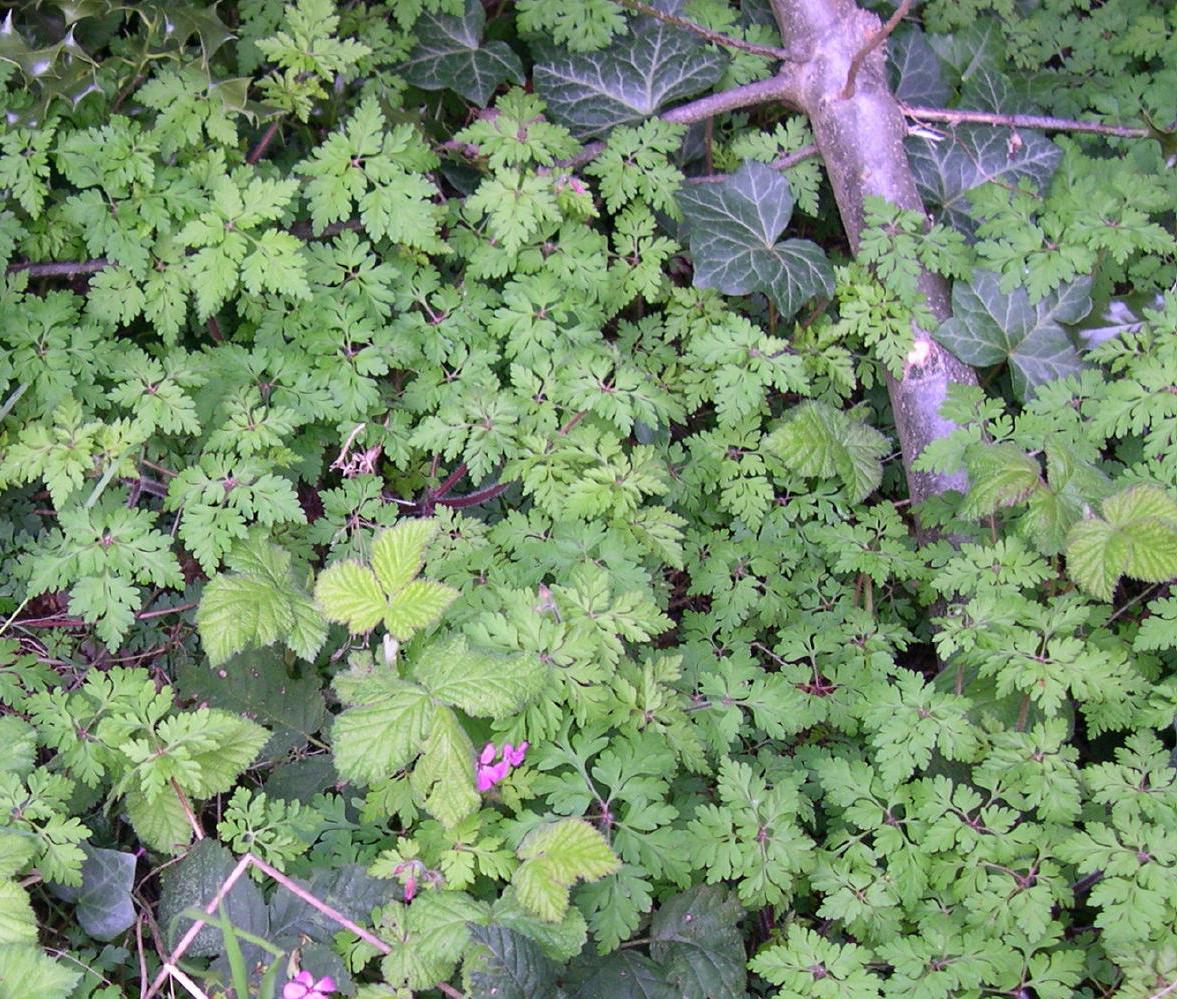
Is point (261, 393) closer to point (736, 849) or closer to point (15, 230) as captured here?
point (15, 230)

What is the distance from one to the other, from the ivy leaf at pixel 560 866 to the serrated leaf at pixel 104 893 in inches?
37.5

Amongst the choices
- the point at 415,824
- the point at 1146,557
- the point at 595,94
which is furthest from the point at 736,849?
the point at 595,94

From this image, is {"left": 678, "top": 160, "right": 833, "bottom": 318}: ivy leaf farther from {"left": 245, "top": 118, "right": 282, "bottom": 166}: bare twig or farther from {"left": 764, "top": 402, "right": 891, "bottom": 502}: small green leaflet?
{"left": 245, "top": 118, "right": 282, "bottom": 166}: bare twig

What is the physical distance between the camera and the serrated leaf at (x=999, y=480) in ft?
8.76

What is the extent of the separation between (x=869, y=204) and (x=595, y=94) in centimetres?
98

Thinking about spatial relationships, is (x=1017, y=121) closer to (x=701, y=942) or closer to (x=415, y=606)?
(x=415, y=606)

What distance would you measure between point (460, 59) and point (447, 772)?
96.5 inches

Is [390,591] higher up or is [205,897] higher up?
[390,591]

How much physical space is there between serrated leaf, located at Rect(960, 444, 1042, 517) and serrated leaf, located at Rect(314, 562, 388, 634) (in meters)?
1.52

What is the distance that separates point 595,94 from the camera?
3.48 meters

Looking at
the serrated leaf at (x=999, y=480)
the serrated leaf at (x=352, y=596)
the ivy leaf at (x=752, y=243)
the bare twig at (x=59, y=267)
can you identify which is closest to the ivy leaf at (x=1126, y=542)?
the serrated leaf at (x=999, y=480)

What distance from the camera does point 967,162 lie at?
357 centimetres

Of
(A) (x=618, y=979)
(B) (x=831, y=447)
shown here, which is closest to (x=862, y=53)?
(B) (x=831, y=447)

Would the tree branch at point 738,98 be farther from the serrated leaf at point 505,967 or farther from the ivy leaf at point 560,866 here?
the serrated leaf at point 505,967
